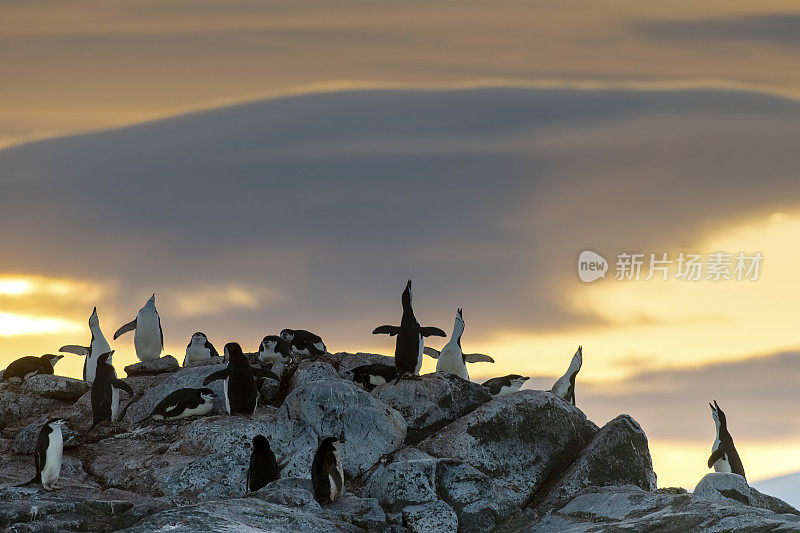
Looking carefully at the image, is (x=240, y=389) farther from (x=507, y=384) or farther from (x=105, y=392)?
(x=507, y=384)

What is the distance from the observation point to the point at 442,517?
16000mm

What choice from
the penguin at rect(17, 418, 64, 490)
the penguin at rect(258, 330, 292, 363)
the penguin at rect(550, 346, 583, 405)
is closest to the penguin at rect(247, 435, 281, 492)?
the penguin at rect(17, 418, 64, 490)

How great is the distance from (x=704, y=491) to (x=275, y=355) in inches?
438

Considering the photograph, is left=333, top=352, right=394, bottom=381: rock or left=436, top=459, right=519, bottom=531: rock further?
left=333, top=352, right=394, bottom=381: rock

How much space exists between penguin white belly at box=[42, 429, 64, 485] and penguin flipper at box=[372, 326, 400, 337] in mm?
8299

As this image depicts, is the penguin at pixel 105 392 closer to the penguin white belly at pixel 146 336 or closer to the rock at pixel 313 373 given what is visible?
the rock at pixel 313 373

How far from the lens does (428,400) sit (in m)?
21.5

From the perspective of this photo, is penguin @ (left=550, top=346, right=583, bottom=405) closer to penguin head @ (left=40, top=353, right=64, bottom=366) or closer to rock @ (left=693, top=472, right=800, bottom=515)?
rock @ (left=693, top=472, right=800, bottom=515)

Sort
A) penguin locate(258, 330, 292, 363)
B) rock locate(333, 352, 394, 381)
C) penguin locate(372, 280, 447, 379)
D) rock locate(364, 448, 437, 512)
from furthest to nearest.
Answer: rock locate(333, 352, 394, 381) < penguin locate(258, 330, 292, 363) < penguin locate(372, 280, 447, 379) < rock locate(364, 448, 437, 512)

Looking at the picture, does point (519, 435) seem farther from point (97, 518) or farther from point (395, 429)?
point (97, 518)

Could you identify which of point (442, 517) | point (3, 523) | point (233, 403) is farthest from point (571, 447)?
point (3, 523)

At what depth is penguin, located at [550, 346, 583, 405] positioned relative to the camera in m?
28.9

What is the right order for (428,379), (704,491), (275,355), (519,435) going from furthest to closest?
(275,355), (428,379), (519,435), (704,491)

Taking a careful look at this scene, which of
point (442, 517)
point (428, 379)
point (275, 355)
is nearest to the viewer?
point (442, 517)
